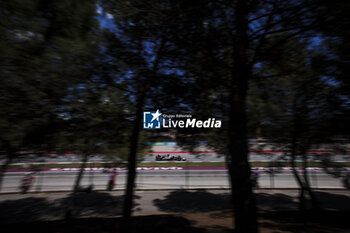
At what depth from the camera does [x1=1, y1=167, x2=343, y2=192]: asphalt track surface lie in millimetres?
15891

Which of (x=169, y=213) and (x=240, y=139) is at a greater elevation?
(x=240, y=139)

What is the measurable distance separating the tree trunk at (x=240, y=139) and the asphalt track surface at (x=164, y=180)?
522 inches

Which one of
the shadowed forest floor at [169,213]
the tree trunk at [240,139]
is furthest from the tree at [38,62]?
the shadowed forest floor at [169,213]

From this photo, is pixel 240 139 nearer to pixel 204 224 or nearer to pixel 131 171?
pixel 131 171

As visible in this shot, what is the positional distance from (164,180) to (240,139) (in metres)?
15.9

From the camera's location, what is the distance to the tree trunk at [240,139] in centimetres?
295

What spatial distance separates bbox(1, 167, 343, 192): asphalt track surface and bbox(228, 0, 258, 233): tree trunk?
43.5 feet

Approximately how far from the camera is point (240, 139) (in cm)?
316

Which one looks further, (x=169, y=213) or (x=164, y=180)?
(x=164, y=180)

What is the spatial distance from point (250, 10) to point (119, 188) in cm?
1570

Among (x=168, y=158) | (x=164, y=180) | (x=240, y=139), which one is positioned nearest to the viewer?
(x=240, y=139)

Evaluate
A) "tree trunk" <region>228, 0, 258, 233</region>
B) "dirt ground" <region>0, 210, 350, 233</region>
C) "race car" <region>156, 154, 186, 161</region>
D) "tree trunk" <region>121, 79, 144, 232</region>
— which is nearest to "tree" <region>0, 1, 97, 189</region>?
"tree trunk" <region>121, 79, 144, 232</region>

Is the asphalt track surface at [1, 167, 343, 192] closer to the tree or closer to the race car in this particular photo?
the race car

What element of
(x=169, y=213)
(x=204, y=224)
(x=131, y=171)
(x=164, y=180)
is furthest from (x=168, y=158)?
(x=131, y=171)
